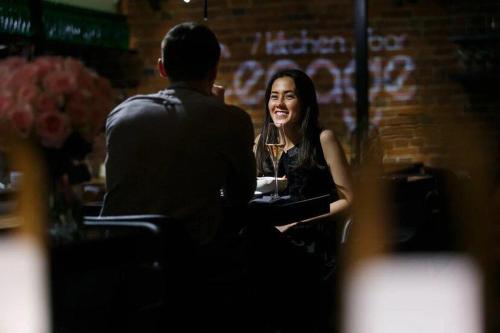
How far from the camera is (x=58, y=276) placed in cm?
185

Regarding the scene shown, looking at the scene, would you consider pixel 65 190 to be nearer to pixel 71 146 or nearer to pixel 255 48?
pixel 71 146

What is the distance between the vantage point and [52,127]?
219 centimetres

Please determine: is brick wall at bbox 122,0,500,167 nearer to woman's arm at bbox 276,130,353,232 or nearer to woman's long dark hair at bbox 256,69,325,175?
woman's long dark hair at bbox 256,69,325,175

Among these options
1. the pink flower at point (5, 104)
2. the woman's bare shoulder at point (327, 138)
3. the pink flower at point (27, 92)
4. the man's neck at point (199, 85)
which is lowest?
the woman's bare shoulder at point (327, 138)

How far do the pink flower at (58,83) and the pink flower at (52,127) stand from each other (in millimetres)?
58

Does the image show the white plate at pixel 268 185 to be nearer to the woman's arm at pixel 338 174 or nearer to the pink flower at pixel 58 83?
the woman's arm at pixel 338 174

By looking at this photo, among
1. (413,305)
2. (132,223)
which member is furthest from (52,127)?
(413,305)

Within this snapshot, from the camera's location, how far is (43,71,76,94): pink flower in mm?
2189

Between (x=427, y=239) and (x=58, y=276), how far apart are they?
13.0 ft

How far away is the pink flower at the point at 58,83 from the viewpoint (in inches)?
86.2

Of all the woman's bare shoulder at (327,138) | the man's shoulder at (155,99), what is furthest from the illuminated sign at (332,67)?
the man's shoulder at (155,99)

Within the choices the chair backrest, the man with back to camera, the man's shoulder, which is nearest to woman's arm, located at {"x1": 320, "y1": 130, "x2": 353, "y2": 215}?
the man with back to camera

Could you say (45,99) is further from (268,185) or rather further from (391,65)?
(391,65)

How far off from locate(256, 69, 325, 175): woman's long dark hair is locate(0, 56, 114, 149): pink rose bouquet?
5.53 feet
